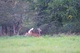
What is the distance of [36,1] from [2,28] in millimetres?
3891

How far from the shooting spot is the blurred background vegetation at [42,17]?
84.1 ft

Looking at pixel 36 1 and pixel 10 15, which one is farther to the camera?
pixel 36 1

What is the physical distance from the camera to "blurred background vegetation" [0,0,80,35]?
25630 millimetres

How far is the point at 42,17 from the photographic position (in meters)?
26.6

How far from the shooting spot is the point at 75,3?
84.7 ft

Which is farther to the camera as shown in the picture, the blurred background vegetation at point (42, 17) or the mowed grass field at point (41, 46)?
the blurred background vegetation at point (42, 17)

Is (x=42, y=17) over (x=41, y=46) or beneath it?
beneath

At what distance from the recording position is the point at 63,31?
2591cm

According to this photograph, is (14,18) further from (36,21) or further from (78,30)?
(78,30)

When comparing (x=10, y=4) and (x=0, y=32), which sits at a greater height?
(x=10, y=4)

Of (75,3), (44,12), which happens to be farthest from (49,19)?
(75,3)

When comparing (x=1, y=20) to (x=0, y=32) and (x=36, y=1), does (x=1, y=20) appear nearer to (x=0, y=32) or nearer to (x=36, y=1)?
(x=0, y=32)

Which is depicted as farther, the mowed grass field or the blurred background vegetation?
the blurred background vegetation

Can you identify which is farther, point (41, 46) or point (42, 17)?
point (42, 17)
